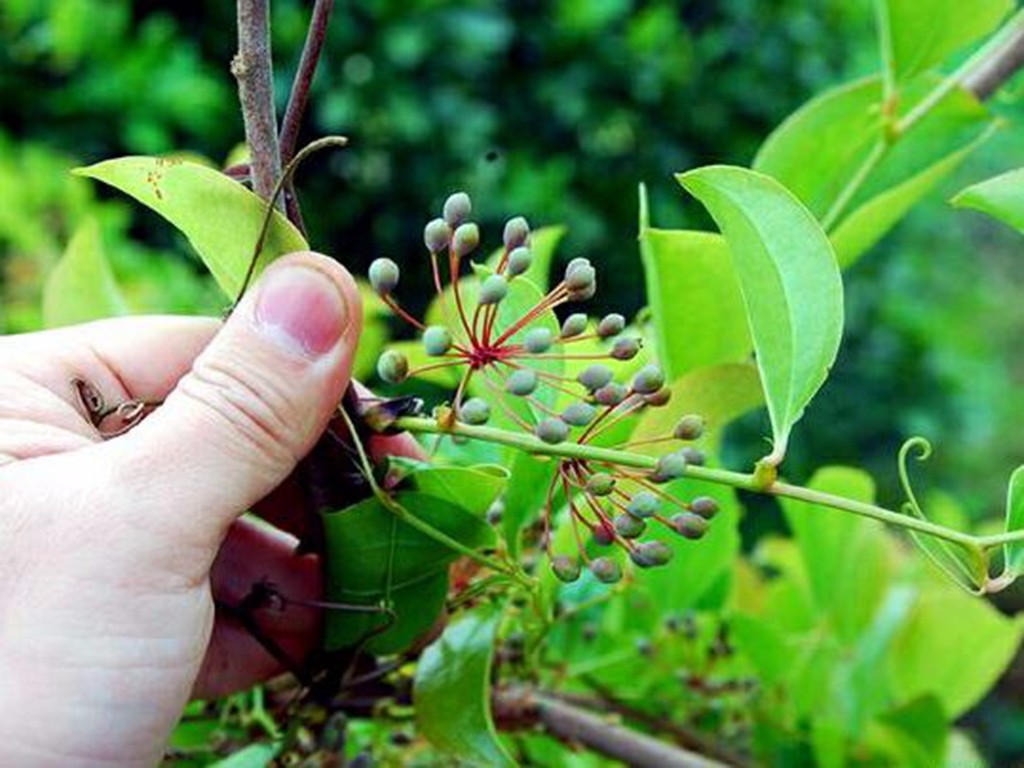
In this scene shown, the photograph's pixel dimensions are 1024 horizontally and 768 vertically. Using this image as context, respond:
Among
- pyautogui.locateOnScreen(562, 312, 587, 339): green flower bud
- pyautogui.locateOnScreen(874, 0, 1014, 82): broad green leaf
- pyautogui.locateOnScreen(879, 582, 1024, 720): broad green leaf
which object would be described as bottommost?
pyautogui.locateOnScreen(879, 582, 1024, 720): broad green leaf

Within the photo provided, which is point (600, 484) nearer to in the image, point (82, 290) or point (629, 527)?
point (629, 527)

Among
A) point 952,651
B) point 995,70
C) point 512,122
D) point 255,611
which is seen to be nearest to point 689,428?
point 255,611

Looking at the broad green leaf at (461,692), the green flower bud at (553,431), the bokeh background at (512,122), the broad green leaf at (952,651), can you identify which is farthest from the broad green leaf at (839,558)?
the bokeh background at (512,122)

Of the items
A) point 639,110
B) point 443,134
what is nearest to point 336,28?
point 443,134

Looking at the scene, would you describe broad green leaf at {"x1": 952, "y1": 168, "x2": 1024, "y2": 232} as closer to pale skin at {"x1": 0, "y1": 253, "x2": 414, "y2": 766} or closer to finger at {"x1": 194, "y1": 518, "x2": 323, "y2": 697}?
pale skin at {"x1": 0, "y1": 253, "x2": 414, "y2": 766}

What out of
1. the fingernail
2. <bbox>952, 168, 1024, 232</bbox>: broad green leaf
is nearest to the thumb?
the fingernail

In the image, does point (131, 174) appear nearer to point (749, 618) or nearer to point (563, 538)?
point (563, 538)
